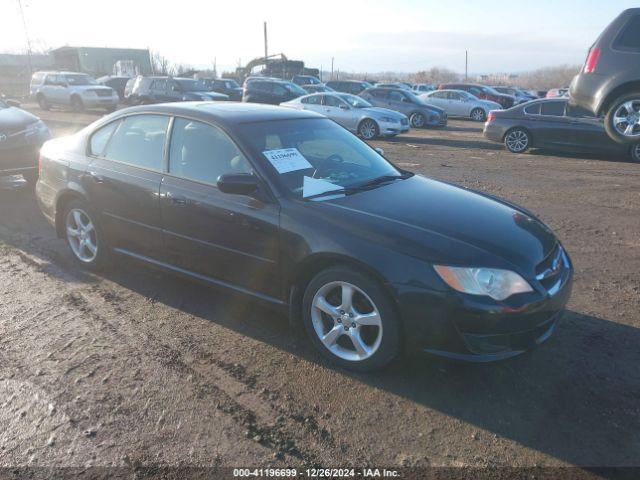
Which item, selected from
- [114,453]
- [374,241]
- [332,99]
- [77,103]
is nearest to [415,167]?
[332,99]

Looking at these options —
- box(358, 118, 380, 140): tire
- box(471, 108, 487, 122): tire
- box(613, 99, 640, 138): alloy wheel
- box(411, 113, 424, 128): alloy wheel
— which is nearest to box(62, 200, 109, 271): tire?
box(613, 99, 640, 138): alloy wheel

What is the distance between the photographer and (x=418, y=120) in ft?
65.1

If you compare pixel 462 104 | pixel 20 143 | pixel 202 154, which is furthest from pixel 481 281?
pixel 462 104

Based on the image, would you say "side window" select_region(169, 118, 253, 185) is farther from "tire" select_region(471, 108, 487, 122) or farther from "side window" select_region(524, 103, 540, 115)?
"tire" select_region(471, 108, 487, 122)

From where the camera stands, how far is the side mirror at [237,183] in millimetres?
3475

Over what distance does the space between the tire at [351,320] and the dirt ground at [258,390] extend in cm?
14

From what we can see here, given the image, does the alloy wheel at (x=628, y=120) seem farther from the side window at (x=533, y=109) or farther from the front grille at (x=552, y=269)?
the front grille at (x=552, y=269)

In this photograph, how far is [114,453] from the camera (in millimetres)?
2641

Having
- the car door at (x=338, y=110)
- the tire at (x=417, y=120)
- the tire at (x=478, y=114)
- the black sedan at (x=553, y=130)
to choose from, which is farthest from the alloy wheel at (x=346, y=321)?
the tire at (x=478, y=114)

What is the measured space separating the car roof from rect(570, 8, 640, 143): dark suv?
5426 mm

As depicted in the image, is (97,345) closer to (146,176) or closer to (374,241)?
(146,176)

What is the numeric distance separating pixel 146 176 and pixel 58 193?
1410mm

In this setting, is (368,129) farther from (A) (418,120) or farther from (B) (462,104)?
(B) (462,104)

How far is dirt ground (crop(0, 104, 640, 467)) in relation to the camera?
2660mm
